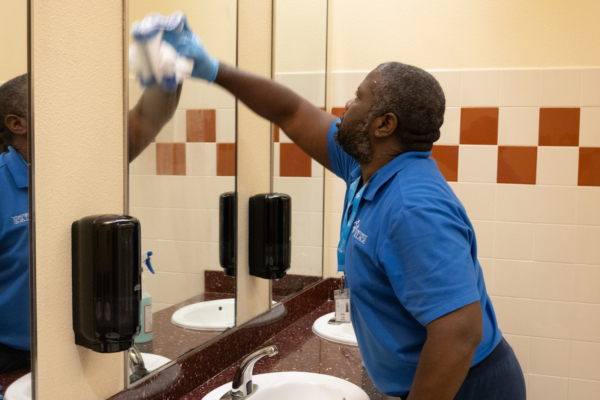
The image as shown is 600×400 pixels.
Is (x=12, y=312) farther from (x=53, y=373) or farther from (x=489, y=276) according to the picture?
(x=489, y=276)

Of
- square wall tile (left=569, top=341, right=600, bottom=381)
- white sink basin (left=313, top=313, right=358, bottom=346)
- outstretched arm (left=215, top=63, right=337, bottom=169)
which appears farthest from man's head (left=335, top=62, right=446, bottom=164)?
square wall tile (left=569, top=341, right=600, bottom=381)

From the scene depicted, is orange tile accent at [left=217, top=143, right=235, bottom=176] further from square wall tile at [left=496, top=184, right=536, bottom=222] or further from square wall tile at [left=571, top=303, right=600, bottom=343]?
square wall tile at [left=571, top=303, right=600, bottom=343]

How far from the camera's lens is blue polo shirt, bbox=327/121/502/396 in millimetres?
984

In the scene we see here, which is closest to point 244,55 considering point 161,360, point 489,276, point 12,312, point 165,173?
point 165,173

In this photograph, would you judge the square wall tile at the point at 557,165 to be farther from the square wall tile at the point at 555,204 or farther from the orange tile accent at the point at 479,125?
the orange tile accent at the point at 479,125

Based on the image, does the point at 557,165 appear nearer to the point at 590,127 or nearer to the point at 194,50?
the point at 590,127

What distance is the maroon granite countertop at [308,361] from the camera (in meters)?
1.42

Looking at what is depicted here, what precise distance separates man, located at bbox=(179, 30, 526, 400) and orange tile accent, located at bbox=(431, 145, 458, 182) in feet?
3.19

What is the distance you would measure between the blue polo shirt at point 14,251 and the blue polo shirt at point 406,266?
2.09 ft

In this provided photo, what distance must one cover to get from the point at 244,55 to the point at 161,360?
0.90 m

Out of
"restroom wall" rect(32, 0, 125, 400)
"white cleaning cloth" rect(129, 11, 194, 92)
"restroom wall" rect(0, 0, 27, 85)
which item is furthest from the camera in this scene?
"white cleaning cloth" rect(129, 11, 194, 92)

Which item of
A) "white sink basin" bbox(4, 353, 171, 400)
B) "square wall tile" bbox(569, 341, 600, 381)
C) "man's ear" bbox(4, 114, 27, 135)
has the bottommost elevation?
"square wall tile" bbox(569, 341, 600, 381)

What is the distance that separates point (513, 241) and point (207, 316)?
1.39 metres

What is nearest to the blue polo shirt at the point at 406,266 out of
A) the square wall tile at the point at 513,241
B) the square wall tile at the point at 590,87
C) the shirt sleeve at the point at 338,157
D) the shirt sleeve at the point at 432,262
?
the shirt sleeve at the point at 432,262
